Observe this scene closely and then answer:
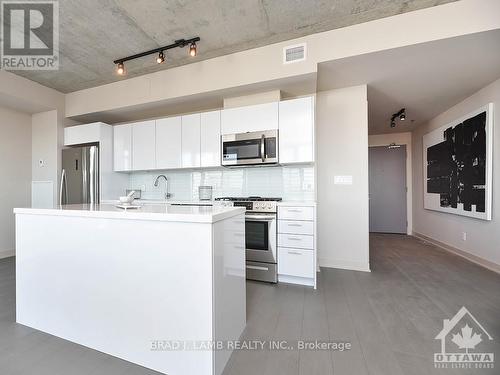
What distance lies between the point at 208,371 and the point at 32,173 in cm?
491

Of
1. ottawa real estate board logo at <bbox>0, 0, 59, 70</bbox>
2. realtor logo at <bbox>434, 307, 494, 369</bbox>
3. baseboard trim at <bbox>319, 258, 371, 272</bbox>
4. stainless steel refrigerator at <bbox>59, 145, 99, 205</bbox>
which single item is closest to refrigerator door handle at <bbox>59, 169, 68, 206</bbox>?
stainless steel refrigerator at <bbox>59, 145, 99, 205</bbox>

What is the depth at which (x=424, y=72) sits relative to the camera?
2770 mm

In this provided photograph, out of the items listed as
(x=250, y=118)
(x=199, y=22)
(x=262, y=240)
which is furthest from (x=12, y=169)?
(x=262, y=240)

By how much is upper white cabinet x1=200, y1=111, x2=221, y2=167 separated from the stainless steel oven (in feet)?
2.99

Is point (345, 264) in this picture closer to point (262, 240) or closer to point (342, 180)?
point (342, 180)

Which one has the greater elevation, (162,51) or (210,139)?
(162,51)

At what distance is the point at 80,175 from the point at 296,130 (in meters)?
3.52

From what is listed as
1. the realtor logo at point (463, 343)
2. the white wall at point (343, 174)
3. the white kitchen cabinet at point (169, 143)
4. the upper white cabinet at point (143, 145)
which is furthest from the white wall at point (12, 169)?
the realtor logo at point (463, 343)

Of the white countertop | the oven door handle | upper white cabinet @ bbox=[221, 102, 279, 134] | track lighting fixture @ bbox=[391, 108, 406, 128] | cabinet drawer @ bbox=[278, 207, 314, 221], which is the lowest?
the oven door handle

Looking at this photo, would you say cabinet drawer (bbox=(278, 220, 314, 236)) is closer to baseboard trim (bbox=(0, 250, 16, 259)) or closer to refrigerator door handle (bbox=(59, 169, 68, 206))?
refrigerator door handle (bbox=(59, 169, 68, 206))

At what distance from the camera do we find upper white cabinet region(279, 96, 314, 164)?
9.05 ft

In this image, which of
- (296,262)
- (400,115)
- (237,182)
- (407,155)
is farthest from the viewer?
(407,155)

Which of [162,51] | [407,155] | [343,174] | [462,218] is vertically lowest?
[462,218]

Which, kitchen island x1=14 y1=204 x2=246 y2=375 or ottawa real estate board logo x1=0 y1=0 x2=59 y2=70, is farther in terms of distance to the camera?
ottawa real estate board logo x1=0 y1=0 x2=59 y2=70
